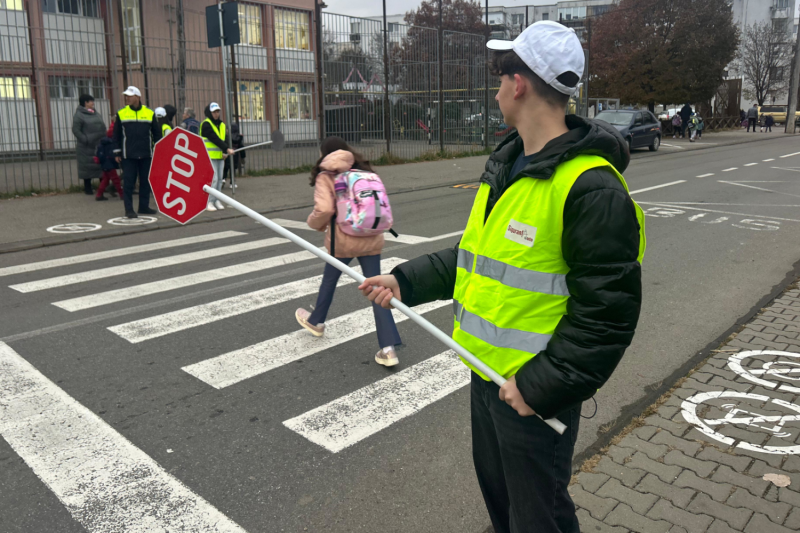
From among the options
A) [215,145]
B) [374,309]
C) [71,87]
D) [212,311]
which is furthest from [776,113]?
[374,309]

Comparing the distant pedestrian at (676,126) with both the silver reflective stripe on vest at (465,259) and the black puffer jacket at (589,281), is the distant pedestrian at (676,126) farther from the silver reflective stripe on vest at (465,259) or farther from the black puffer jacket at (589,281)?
the black puffer jacket at (589,281)

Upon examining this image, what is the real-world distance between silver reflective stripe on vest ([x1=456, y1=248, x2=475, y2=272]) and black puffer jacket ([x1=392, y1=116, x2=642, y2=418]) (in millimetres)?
356

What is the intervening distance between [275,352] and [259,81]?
42.8ft

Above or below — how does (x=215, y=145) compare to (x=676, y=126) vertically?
below

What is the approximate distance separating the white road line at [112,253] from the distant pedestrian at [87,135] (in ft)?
14.6

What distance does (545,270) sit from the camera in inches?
76.6

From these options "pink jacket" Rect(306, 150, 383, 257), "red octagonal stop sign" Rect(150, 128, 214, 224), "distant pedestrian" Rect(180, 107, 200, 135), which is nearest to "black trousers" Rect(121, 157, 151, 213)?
"distant pedestrian" Rect(180, 107, 200, 135)

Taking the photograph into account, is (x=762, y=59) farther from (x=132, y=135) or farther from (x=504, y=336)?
(x=504, y=336)

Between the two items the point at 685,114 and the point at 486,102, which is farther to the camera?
the point at 685,114

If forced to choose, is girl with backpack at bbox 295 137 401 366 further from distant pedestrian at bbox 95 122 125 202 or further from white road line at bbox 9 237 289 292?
distant pedestrian at bbox 95 122 125 202

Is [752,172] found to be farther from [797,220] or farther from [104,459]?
[104,459]

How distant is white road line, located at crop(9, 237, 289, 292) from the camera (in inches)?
288

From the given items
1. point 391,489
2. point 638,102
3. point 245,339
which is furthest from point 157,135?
point 638,102

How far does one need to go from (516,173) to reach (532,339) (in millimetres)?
510
